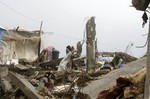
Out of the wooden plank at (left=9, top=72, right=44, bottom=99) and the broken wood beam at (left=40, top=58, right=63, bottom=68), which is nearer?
the wooden plank at (left=9, top=72, right=44, bottom=99)

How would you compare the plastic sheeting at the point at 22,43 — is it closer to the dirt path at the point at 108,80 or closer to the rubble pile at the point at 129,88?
the dirt path at the point at 108,80

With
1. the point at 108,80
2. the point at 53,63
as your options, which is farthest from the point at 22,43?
the point at 108,80

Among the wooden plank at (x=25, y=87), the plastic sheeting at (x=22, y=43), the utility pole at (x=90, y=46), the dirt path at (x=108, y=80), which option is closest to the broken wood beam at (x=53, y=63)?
the utility pole at (x=90, y=46)

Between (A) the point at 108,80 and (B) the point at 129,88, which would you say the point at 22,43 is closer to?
(A) the point at 108,80

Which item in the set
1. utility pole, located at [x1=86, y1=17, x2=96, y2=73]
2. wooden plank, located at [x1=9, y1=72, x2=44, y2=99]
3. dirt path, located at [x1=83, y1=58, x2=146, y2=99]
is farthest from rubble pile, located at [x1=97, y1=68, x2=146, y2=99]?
utility pole, located at [x1=86, y1=17, x2=96, y2=73]

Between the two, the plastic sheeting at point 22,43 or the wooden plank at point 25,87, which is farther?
the plastic sheeting at point 22,43

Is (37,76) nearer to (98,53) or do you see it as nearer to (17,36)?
(98,53)

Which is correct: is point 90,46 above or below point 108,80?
above

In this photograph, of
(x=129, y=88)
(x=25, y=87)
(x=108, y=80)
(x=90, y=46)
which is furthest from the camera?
(x=90, y=46)

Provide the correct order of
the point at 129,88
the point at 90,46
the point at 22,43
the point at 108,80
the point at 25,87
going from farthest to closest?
the point at 22,43
the point at 90,46
the point at 108,80
the point at 25,87
the point at 129,88

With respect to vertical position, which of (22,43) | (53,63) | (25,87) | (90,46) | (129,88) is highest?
(90,46)

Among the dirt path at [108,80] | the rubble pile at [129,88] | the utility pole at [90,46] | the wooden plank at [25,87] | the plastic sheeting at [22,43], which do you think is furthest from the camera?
the plastic sheeting at [22,43]

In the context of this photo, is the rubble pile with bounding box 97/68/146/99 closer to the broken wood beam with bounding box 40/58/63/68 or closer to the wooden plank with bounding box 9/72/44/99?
the wooden plank with bounding box 9/72/44/99

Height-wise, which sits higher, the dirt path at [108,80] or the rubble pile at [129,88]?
the rubble pile at [129,88]
